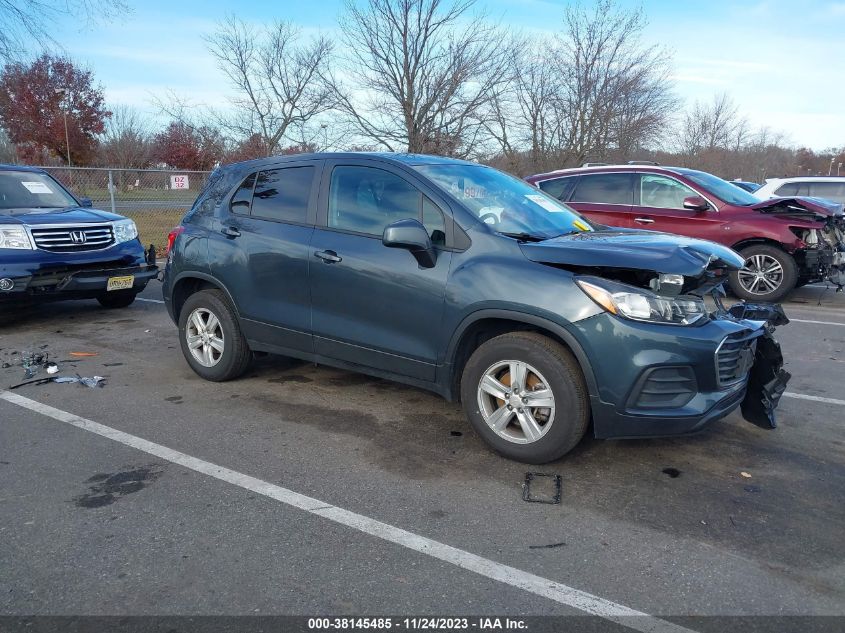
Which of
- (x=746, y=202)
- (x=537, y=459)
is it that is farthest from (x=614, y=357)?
(x=746, y=202)

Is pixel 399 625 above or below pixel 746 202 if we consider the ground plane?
below

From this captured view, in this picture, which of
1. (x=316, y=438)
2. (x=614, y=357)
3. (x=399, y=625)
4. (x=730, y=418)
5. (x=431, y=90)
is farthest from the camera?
(x=431, y=90)

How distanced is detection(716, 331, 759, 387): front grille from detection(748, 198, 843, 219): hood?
604 cm

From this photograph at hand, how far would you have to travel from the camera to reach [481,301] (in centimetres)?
386

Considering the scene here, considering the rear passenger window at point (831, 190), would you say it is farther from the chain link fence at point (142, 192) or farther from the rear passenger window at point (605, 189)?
the chain link fence at point (142, 192)

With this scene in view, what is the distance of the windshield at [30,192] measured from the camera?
795 cm

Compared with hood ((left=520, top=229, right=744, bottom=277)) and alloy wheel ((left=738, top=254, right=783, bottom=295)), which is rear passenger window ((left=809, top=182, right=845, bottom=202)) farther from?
hood ((left=520, top=229, right=744, bottom=277))

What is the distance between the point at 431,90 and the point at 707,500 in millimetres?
18345

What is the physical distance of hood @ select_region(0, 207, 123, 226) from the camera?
7.27 m

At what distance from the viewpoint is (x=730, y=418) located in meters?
4.67

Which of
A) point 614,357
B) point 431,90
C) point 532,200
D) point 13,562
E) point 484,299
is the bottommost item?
point 13,562

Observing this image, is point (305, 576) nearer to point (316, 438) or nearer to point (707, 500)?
point (316, 438)

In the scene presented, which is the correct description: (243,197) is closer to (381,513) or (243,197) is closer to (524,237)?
(524,237)

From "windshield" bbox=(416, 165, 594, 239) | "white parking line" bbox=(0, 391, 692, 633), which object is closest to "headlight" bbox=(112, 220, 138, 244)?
"white parking line" bbox=(0, 391, 692, 633)
